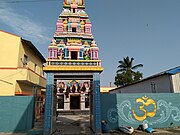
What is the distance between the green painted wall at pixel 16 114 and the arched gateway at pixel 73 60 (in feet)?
5.50

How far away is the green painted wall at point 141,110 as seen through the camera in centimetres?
938

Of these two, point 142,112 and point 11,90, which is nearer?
point 142,112

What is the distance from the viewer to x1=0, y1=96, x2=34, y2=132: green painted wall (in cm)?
868

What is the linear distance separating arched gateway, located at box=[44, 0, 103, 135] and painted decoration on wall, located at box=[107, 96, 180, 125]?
6.19ft

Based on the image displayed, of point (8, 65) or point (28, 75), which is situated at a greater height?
→ point (8, 65)

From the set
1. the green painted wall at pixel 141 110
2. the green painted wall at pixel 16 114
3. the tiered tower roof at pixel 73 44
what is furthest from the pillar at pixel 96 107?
the green painted wall at pixel 16 114

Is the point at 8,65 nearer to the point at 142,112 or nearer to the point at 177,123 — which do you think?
the point at 142,112

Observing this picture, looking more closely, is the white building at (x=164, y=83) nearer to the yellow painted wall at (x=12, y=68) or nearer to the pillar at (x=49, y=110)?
the pillar at (x=49, y=110)

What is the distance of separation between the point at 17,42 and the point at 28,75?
3.09 metres

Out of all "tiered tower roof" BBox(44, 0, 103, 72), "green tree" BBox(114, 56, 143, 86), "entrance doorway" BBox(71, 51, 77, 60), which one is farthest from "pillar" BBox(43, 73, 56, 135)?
"green tree" BBox(114, 56, 143, 86)

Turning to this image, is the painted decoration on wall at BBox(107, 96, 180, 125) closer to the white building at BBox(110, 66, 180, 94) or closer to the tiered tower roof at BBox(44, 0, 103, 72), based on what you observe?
the white building at BBox(110, 66, 180, 94)

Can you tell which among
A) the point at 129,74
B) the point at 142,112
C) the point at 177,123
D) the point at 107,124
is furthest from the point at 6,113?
the point at 129,74

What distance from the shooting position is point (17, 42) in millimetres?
11711

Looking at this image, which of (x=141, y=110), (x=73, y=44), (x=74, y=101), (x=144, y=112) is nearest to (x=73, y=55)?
(x=73, y=44)
